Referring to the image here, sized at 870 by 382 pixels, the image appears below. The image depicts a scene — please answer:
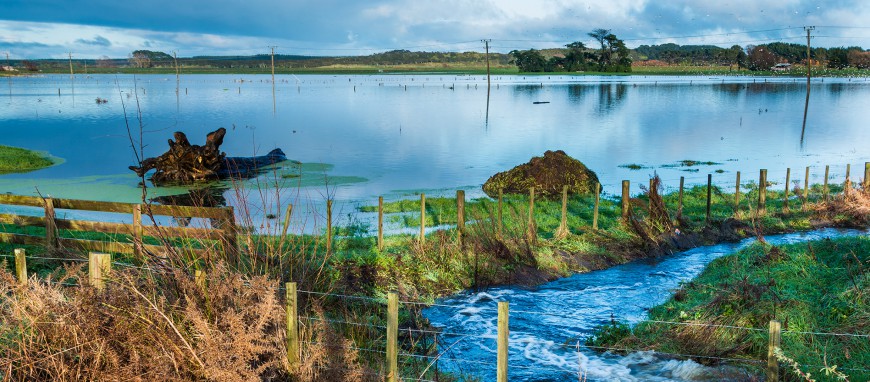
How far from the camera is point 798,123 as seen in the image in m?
69.5

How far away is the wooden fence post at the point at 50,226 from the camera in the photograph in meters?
13.8

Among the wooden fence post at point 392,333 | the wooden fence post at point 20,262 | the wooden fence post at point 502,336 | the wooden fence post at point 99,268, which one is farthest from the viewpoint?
the wooden fence post at point 20,262

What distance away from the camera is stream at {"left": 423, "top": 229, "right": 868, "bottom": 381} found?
10617 millimetres

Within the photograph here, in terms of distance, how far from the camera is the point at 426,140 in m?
56.2

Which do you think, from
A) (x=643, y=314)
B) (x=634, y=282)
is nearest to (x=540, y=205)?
(x=634, y=282)

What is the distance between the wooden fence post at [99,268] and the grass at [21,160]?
114ft

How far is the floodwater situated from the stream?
3.58 meters

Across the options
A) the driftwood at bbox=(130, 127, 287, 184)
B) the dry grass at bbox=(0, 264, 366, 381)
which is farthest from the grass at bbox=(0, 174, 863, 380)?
the driftwood at bbox=(130, 127, 287, 184)

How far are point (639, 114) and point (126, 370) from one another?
80348mm

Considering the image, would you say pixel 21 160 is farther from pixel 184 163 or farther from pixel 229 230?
pixel 229 230

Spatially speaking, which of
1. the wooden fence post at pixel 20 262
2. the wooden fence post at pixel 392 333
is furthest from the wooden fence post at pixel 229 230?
the wooden fence post at pixel 392 333

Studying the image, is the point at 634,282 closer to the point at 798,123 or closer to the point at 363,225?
the point at 363,225

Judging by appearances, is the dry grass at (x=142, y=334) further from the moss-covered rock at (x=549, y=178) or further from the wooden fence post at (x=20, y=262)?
the moss-covered rock at (x=549, y=178)

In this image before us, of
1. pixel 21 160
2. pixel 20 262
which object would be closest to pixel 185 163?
pixel 21 160
